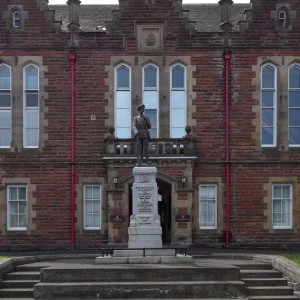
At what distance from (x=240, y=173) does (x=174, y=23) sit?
648 centimetres

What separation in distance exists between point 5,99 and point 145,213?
10.6 metres

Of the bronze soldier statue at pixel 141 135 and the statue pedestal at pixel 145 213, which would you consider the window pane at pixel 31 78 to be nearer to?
the bronze soldier statue at pixel 141 135

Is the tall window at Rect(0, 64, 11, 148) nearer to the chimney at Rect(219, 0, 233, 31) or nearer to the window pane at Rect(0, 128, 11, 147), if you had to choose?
the window pane at Rect(0, 128, 11, 147)

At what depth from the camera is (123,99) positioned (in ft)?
103

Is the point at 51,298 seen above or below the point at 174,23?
below

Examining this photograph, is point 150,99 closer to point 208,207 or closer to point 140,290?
point 208,207

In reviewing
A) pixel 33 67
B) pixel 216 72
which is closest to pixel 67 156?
pixel 33 67

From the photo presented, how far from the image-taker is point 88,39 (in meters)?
31.5

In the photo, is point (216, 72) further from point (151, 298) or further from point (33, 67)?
point (151, 298)

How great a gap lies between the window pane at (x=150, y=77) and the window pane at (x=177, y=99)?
0.84 meters

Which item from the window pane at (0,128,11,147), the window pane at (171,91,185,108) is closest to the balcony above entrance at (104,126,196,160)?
the window pane at (171,91,185,108)

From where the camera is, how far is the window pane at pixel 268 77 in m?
31.7

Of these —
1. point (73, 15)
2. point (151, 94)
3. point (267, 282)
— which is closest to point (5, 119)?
point (73, 15)

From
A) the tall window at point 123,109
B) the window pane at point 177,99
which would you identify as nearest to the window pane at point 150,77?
the tall window at point 123,109
